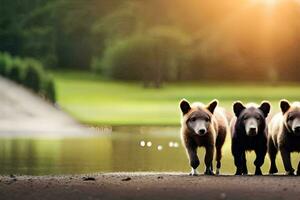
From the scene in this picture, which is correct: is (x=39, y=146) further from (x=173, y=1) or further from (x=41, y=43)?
(x=173, y=1)

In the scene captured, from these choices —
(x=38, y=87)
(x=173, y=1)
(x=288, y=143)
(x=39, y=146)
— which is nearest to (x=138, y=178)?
(x=288, y=143)

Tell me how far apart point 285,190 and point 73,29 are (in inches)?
2536

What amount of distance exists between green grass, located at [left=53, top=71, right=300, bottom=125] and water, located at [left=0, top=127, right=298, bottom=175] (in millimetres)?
24081

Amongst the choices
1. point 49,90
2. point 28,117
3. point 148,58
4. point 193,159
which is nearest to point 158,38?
point 148,58

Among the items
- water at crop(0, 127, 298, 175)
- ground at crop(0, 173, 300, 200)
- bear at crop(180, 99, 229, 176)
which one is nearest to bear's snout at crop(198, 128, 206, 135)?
bear at crop(180, 99, 229, 176)

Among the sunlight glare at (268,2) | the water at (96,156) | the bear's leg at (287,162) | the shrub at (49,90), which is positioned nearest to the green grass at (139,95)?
the shrub at (49,90)

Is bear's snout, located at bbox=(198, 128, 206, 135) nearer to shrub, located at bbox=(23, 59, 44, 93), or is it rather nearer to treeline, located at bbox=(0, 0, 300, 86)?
shrub, located at bbox=(23, 59, 44, 93)

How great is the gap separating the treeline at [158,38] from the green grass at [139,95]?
1016mm

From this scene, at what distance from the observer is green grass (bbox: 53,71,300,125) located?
185 ft

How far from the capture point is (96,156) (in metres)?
22.0

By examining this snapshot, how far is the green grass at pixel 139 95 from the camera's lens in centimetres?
5638

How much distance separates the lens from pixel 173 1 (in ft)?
265

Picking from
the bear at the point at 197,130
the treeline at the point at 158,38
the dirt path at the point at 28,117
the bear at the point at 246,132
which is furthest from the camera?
the treeline at the point at 158,38

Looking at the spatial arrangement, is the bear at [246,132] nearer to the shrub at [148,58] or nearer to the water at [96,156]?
the water at [96,156]
